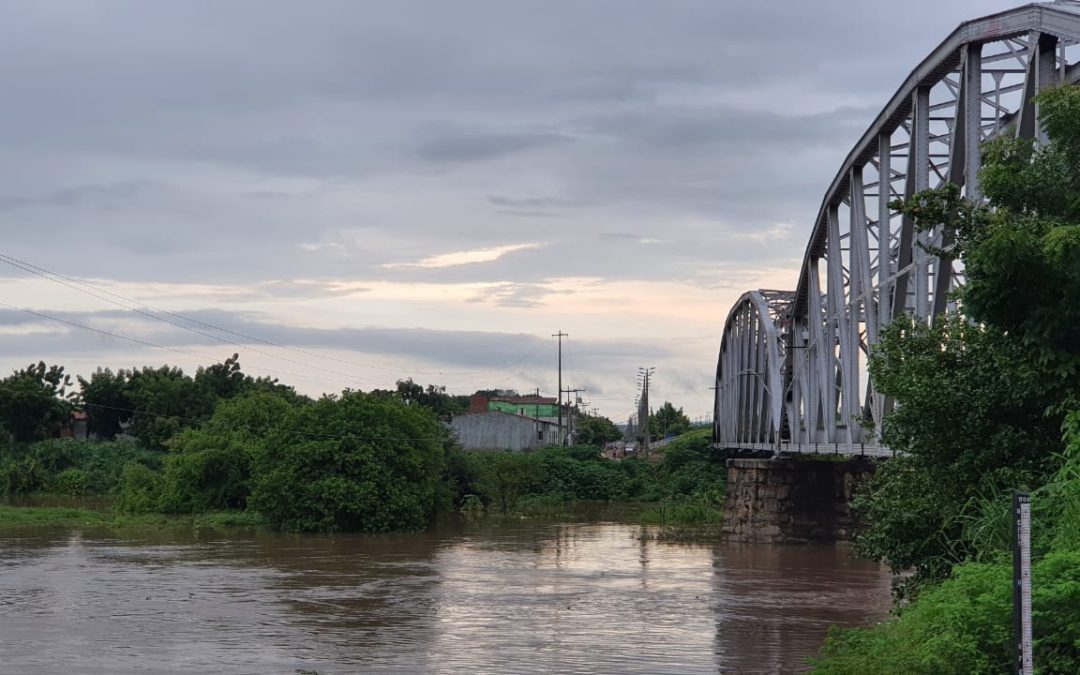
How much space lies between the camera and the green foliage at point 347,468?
5091cm

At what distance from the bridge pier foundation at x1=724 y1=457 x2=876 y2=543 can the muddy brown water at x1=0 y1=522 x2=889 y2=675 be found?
1.01 metres

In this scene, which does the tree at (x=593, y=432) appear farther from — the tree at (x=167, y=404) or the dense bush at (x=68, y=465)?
the dense bush at (x=68, y=465)

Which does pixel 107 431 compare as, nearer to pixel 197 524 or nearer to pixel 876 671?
pixel 197 524

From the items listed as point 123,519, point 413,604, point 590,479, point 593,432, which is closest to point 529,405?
point 593,432

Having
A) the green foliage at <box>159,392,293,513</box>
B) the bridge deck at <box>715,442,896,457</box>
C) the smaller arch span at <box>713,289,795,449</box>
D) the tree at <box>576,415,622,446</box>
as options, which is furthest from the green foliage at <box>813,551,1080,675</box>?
the tree at <box>576,415,622,446</box>

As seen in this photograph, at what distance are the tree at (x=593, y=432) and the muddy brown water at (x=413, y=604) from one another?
219ft

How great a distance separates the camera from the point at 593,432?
11769 cm

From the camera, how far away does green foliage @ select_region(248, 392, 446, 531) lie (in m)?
50.9

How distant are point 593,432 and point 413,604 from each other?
88121 millimetres

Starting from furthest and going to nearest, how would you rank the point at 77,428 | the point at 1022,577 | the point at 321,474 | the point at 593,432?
the point at 593,432 → the point at 77,428 → the point at 321,474 → the point at 1022,577

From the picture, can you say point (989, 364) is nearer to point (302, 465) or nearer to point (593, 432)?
point (302, 465)

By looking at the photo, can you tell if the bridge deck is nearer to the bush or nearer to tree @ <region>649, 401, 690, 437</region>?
the bush

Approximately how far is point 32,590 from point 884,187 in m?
22.1

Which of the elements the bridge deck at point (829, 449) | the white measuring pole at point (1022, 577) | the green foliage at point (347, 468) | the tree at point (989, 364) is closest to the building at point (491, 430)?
the bridge deck at point (829, 449)
